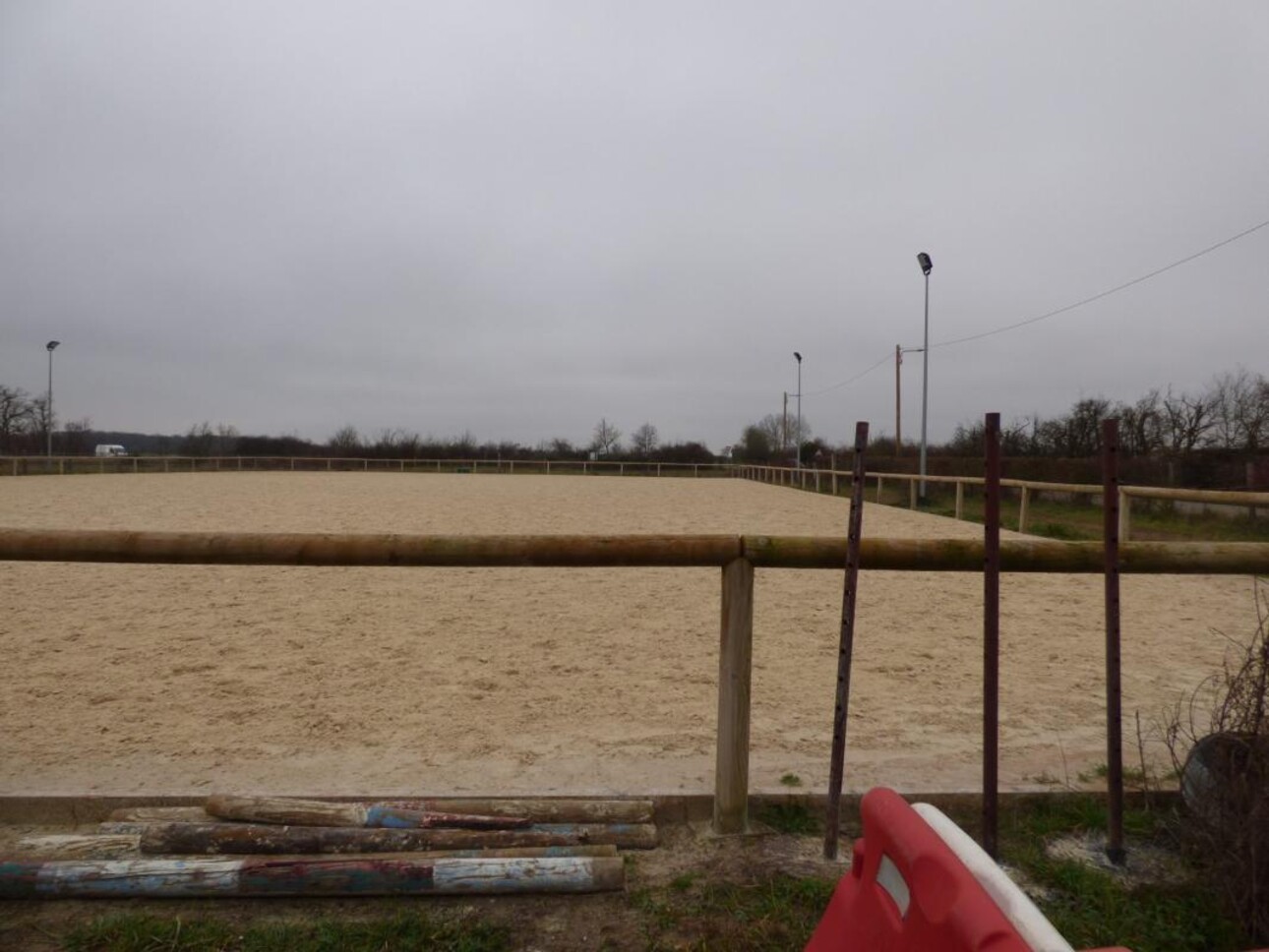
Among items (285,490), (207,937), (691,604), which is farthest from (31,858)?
(285,490)

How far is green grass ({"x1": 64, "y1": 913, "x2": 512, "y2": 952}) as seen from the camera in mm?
1828

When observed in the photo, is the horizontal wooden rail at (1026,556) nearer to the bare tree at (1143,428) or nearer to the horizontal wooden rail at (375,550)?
the horizontal wooden rail at (375,550)

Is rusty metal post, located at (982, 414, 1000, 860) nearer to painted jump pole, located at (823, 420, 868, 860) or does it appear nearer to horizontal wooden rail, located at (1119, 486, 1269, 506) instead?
painted jump pole, located at (823, 420, 868, 860)

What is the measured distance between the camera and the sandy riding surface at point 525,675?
2910 mm

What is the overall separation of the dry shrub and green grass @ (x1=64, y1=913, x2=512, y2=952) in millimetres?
1764

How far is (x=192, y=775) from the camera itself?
2791 millimetres

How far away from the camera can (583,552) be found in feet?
7.48

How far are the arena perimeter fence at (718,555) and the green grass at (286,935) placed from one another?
0.83 meters

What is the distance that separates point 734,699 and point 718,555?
1.42ft

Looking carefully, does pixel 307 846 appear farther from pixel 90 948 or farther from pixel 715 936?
pixel 715 936

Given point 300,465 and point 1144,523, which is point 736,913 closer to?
point 1144,523

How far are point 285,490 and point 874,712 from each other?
20.1 meters

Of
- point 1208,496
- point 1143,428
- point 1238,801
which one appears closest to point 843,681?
point 1238,801

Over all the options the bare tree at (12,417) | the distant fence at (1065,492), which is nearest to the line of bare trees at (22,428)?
the bare tree at (12,417)
